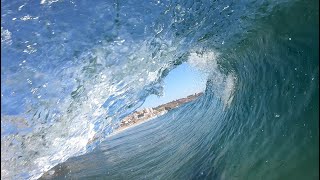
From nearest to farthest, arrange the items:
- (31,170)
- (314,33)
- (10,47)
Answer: (314,33) → (10,47) → (31,170)

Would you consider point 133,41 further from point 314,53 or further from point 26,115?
point 314,53

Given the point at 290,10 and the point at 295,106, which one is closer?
the point at 295,106

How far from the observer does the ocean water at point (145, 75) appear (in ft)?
15.6

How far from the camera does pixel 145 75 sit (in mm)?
6773

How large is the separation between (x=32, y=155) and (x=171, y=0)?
4320 mm

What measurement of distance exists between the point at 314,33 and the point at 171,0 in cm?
249

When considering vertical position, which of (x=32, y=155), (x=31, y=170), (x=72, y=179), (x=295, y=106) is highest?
(x=295, y=106)

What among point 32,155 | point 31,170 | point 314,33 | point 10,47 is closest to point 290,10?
point 314,33

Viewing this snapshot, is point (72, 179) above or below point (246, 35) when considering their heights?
below

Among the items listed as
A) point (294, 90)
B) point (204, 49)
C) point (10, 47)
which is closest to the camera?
point (10, 47)

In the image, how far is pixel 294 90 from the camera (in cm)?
512

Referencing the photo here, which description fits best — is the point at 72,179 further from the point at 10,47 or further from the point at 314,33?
the point at 314,33

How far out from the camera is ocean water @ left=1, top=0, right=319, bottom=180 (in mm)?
4750

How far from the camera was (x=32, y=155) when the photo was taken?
6.51 meters
